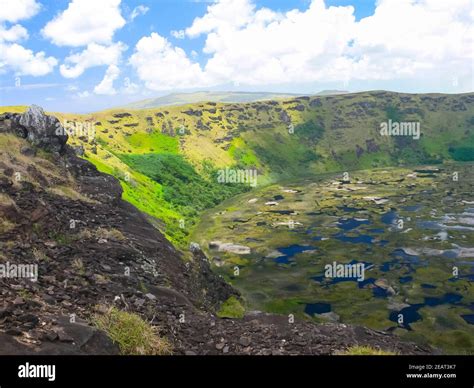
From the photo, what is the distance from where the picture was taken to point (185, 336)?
72.9 ft

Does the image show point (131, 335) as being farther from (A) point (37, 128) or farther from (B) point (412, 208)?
(B) point (412, 208)

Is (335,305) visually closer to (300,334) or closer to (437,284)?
(437,284)

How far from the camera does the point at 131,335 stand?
1845 cm

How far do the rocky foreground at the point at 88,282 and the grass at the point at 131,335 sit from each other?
480 mm

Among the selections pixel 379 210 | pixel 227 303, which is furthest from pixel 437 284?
pixel 379 210

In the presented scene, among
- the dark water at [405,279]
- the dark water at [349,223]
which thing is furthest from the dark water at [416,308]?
the dark water at [349,223]

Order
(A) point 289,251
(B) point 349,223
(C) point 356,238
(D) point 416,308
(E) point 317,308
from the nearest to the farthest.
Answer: (D) point 416,308 < (E) point 317,308 < (A) point 289,251 < (C) point 356,238 < (B) point 349,223

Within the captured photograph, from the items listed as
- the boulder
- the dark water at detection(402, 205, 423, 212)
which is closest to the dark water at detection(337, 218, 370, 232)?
the dark water at detection(402, 205, 423, 212)

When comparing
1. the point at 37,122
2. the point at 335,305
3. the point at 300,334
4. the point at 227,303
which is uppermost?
the point at 37,122

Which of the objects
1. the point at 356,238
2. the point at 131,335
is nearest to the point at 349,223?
the point at 356,238

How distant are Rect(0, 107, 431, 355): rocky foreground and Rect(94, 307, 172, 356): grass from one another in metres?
0.48

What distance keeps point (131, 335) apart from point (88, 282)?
7.53 m
